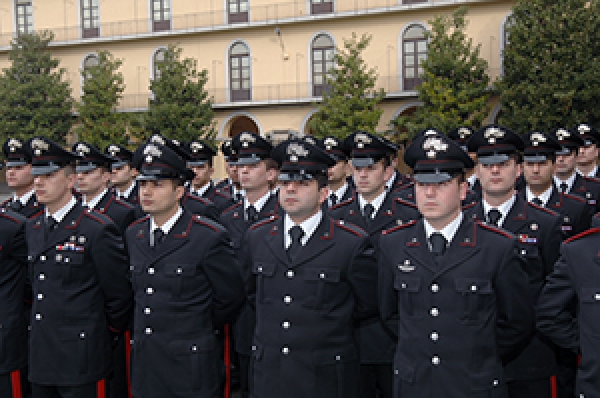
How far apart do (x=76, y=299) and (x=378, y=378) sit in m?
2.63

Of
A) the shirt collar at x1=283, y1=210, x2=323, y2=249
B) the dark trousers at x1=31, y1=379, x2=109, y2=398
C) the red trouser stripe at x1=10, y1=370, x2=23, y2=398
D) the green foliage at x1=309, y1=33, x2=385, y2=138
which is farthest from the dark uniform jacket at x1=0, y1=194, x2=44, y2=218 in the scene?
the green foliage at x1=309, y1=33, x2=385, y2=138

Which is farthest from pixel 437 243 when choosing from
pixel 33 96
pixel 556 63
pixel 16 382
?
pixel 33 96

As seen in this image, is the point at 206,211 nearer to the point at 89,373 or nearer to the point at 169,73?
the point at 89,373

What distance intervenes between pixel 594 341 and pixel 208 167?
22.7 feet

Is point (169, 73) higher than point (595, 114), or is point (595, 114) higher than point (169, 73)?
point (169, 73)

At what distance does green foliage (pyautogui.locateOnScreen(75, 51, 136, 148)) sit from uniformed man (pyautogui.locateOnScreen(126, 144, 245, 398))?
26768 mm

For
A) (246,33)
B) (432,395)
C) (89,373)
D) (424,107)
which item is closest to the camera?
(432,395)

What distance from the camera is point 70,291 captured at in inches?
185

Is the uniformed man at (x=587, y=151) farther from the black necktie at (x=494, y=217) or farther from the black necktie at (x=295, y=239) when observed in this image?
the black necktie at (x=295, y=239)

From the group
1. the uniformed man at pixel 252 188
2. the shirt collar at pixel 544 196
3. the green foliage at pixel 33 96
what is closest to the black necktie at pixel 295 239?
the uniformed man at pixel 252 188

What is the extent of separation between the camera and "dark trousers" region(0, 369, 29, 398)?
5.14m

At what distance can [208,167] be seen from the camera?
9.38 metres

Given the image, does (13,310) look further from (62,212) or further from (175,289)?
(175,289)

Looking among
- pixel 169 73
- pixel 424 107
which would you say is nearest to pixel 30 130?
pixel 169 73
